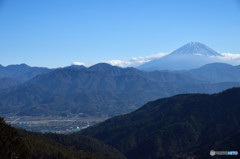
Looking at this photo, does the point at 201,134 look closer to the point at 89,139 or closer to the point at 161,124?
the point at 161,124

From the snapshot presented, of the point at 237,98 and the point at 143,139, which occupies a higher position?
the point at 237,98

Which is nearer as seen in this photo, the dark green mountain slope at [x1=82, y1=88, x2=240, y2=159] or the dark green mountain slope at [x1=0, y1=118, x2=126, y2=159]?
the dark green mountain slope at [x1=0, y1=118, x2=126, y2=159]

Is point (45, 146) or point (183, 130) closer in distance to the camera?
point (45, 146)

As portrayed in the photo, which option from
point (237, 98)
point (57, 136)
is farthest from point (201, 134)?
point (57, 136)

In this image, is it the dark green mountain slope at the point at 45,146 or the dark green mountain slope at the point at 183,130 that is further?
the dark green mountain slope at the point at 183,130
